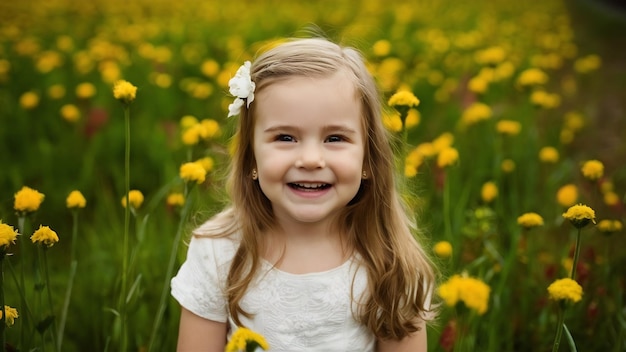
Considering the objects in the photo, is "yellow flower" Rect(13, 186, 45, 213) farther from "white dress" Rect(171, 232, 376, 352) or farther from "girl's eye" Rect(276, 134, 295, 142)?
"girl's eye" Rect(276, 134, 295, 142)

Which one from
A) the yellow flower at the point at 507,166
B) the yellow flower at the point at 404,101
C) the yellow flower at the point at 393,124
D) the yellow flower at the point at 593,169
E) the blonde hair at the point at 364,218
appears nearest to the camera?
the blonde hair at the point at 364,218

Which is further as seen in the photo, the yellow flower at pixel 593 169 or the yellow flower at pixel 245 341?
the yellow flower at pixel 593 169

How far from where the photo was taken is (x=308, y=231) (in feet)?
4.40

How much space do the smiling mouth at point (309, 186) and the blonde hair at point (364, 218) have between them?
146 millimetres

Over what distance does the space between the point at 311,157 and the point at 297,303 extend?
1.05 ft

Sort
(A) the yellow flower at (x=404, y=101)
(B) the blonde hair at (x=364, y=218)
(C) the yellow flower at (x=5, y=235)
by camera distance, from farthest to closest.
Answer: (A) the yellow flower at (x=404, y=101)
(B) the blonde hair at (x=364, y=218)
(C) the yellow flower at (x=5, y=235)

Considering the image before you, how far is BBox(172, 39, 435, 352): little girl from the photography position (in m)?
1.22

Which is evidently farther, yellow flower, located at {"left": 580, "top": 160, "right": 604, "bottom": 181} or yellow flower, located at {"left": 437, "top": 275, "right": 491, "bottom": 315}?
yellow flower, located at {"left": 580, "top": 160, "right": 604, "bottom": 181}

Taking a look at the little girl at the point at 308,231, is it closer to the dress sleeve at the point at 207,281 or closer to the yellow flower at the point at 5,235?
the dress sleeve at the point at 207,281

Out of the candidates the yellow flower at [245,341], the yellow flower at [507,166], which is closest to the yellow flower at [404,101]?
the yellow flower at [245,341]

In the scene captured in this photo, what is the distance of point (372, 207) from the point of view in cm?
139

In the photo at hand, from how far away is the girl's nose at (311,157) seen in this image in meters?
1.18

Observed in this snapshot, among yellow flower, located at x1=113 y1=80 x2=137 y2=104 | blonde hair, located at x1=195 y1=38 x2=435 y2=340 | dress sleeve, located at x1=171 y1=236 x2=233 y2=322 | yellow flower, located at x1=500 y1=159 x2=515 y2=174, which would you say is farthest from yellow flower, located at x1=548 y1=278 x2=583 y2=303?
yellow flower, located at x1=500 y1=159 x2=515 y2=174

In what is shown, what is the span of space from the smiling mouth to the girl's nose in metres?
0.05
